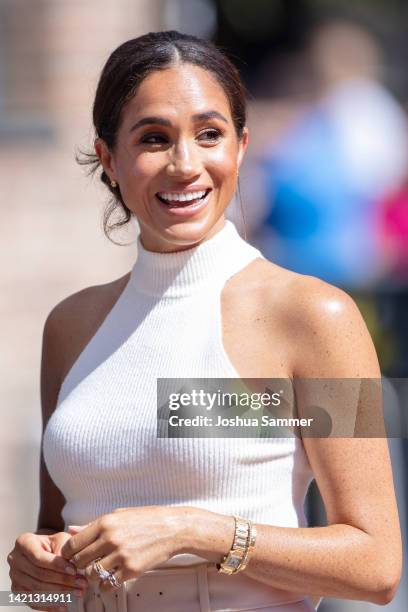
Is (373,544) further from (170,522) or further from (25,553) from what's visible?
(25,553)

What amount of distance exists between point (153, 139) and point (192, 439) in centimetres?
60

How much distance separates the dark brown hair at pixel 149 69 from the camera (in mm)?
2449

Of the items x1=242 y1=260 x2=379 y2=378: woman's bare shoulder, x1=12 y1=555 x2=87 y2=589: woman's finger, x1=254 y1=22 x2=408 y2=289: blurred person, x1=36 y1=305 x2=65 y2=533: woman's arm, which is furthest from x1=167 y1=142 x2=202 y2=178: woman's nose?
x1=254 y1=22 x2=408 y2=289: blurred person

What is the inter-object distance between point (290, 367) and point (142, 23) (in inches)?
120

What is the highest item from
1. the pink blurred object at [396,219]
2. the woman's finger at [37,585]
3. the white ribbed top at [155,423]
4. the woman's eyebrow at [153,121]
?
the pink blurred object at [396,219]

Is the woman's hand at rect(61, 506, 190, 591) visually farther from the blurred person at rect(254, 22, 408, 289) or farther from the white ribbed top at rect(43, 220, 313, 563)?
the blurred person at rect(254, 22, 408, 289)

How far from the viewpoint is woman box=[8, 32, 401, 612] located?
211 centimetres

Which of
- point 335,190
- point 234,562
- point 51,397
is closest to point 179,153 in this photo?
point 51,397

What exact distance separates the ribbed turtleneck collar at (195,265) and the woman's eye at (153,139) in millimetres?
226

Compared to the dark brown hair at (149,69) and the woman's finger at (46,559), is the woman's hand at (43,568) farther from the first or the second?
the dark brown hair at (149,69)

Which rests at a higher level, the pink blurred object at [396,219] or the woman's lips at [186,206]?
the pink blurred object at [396,219]

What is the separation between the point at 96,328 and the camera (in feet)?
8.56

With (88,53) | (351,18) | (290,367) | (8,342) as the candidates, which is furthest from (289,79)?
(290,367)

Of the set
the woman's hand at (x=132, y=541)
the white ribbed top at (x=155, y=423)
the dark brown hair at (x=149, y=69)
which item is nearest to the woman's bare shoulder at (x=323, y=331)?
the white ribbed top at (x=155, y=423)
